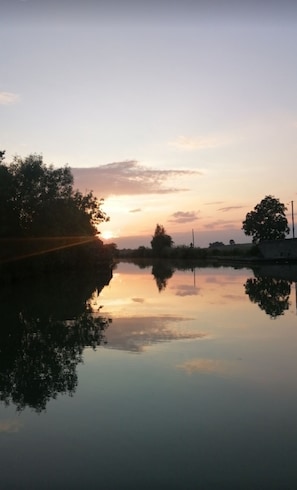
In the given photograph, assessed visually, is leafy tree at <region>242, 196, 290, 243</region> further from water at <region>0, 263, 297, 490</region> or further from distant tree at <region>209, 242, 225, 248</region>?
water at <region>0, 263, 297, 490</region>

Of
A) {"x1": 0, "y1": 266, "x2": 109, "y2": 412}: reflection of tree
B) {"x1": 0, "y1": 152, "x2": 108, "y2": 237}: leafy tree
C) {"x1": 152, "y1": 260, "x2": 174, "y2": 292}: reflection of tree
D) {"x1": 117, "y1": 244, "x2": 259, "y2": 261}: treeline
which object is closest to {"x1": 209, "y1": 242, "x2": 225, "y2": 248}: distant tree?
{"x1": 117, "y1": 244, "x2": 259, "y2": 261}: treeline

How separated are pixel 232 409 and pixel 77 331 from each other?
7.49 meters

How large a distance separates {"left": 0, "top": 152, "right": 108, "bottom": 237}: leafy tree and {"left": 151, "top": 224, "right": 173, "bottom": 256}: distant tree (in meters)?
67.4

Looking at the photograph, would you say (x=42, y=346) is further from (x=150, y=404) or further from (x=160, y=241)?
(x=160, y=241)

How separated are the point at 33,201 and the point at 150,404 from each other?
102 feet

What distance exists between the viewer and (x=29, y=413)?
6.78 meters

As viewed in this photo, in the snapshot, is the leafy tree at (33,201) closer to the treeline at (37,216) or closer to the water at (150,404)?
the treeline at (37,216)

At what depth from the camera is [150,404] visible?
690 centimetres

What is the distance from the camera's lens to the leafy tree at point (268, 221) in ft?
247

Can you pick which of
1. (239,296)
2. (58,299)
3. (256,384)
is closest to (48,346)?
(256,384)

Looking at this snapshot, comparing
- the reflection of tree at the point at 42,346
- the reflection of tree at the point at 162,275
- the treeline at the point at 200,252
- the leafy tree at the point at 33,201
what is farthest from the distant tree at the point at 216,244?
the reflection of tree at the point at 42,346

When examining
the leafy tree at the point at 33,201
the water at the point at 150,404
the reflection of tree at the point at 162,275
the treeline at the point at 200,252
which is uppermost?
the leafy tree at the point at 33,201

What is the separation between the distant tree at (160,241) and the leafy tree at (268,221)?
1273 inches

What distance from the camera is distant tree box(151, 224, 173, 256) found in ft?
356
